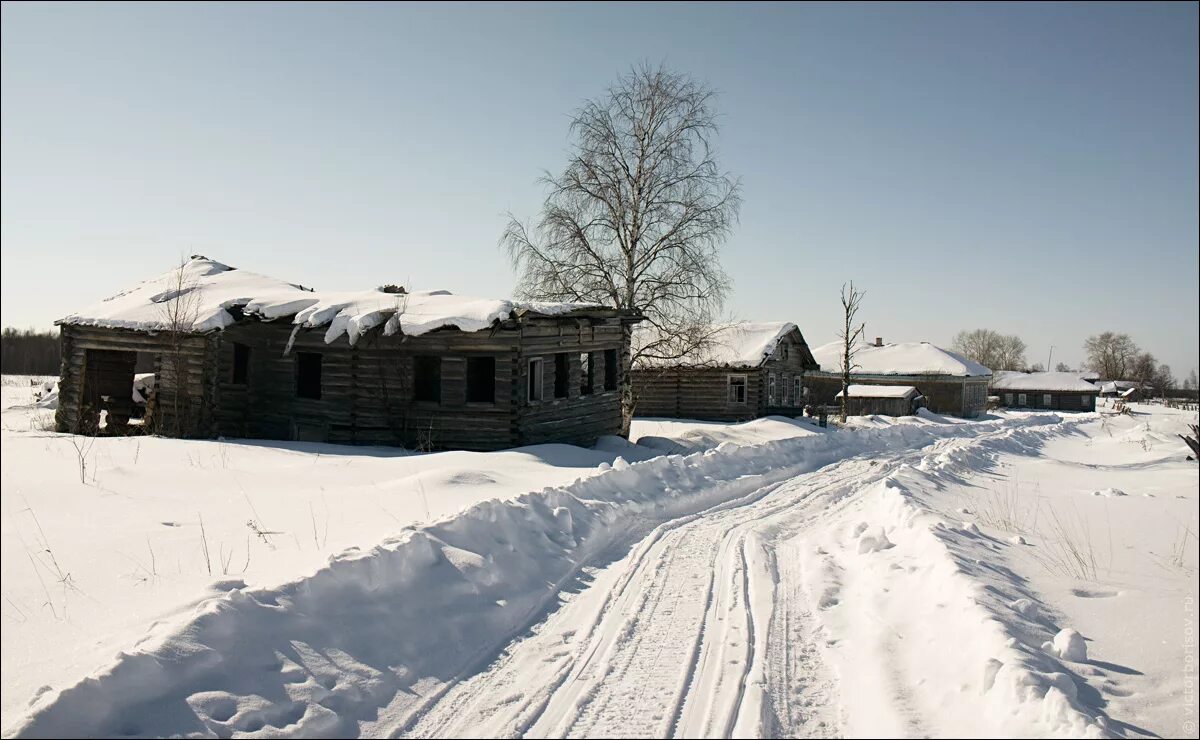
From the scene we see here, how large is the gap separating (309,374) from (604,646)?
1576 centimetres

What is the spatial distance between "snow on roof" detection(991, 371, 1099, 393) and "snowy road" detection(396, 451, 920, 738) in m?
64.9

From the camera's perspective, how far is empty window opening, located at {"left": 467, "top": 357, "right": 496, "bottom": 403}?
2167cm

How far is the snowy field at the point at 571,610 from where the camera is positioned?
4.35 metres

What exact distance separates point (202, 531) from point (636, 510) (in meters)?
5.51

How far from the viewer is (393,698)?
4.74 metres

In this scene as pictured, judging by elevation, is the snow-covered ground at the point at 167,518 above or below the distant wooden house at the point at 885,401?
below

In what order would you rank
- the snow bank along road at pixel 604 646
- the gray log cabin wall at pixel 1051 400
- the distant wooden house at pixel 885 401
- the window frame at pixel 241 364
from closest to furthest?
the snow bank along road at pixel 604 646 → the window frame at pixel 241 364 → the distant wooden house at pixel 885 401 → the gray log cabin wall at pixel 1051 400

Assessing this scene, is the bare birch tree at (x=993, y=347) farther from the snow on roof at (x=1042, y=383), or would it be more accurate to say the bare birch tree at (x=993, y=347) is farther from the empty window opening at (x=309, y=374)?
the empty window opening at (x=309, y=374)

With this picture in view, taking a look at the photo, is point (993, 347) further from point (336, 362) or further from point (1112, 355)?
point (336, 362)

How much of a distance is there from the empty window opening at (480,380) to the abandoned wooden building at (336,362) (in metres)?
3.26

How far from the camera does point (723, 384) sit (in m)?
32.6

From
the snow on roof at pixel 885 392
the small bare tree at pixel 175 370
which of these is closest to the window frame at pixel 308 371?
the small bare tree at pixel 175 370

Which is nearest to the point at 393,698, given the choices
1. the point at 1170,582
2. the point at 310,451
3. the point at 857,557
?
the point at 857,557

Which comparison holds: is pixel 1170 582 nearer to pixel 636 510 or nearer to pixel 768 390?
pixel 636 510
